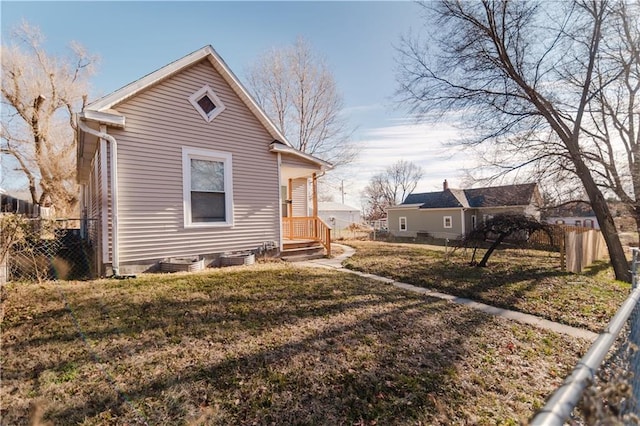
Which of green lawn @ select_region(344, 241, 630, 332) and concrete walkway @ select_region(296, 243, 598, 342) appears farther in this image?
green lawn @ select_region(344, 241, 630, 332)

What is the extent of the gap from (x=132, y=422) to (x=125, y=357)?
1.06 meters

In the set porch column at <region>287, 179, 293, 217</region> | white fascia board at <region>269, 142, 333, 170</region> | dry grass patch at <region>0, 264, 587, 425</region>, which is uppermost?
white fascia board at <region>269, 142, 333, 170</region>

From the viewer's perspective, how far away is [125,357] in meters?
3.04

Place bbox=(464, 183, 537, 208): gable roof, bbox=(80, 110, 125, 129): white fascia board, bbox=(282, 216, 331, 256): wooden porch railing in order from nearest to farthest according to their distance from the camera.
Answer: bbox=(80, 110, 125, 129): white fascia board, bbox=(282, 216, 331, 256): wooden porch railing, bbox=(464, 183, 537, 208): gable roof

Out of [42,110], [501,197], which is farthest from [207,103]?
[501,197]

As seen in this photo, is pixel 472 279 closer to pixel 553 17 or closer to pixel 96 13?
pixel 553 17

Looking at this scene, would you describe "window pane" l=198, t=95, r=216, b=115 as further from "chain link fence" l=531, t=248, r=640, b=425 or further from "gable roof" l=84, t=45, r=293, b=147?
"chain link fence" l=531, t=248, r=640, b=425

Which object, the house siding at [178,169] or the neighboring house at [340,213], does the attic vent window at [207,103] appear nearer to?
the house siding at [178,169]

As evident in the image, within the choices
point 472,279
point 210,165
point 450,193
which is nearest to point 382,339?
point 472,279

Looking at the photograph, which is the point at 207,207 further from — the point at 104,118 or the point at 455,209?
the point at 455,209

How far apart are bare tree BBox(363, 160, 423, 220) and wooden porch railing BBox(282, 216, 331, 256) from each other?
40659mm

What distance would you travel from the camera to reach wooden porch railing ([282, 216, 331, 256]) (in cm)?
1045

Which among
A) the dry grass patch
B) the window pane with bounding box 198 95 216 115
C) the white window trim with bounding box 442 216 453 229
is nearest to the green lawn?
the dry grass patch

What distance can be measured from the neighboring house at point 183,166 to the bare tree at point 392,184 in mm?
43551
